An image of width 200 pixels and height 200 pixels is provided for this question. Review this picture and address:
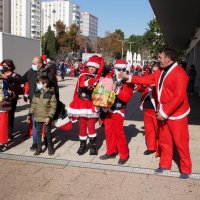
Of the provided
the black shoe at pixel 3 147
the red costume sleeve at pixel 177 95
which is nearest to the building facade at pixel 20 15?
the black shoe at pixel 3 147

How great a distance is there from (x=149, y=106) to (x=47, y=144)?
2.07 metres

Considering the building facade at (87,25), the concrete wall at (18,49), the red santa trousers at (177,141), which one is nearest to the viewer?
the red santa trousers at (177,141)

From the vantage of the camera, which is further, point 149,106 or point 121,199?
point 149,106

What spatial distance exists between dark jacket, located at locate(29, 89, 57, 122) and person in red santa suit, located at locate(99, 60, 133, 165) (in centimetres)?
97

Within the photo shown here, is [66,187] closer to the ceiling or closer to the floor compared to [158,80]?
closer to the floor

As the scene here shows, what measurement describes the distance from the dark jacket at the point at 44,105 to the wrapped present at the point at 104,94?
3.13ft

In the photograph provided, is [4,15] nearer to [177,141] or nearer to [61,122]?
[61,122]

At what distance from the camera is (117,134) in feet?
19.4

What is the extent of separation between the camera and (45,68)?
268 inches

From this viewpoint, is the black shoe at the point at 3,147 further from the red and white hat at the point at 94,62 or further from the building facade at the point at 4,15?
the building facade at the point at 4,15

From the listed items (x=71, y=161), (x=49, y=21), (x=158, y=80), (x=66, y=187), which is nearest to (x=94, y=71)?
(x=158, y=80)

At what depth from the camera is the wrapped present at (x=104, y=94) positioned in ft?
18.1

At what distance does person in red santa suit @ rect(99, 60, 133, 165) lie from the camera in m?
5.77

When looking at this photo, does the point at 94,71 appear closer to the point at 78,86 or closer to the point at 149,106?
the point at 78,86
